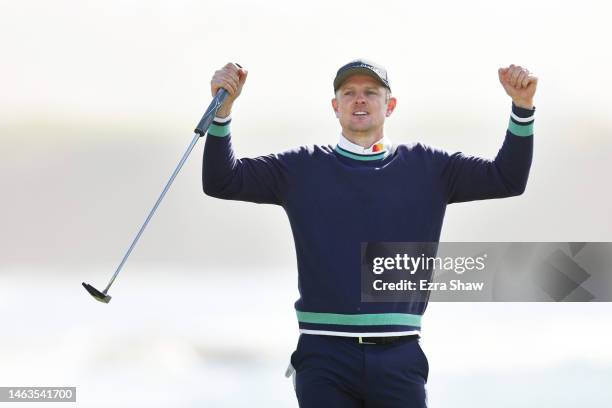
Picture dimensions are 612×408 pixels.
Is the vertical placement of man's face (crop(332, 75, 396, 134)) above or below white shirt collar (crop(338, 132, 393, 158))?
above

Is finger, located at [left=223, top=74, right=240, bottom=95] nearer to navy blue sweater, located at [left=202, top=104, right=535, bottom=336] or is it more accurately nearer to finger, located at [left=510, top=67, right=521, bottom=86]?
navy blue sweater, located at [left=202, top=104, right=535, bottom=336]

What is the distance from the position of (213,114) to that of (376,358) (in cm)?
103

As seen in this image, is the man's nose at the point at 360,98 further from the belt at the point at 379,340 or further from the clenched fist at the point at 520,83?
the belt at the point at 379,340

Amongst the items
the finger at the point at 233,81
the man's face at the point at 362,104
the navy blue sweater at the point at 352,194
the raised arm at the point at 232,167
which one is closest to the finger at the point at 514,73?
the navy blue sweater at the point at 352,194

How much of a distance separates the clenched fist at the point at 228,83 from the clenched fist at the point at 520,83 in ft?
3.08

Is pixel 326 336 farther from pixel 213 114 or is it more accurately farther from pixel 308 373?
pixel 213 114

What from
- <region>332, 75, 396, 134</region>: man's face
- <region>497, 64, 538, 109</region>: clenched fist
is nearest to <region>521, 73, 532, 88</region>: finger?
<region>497, 64, 538, 109</region>: clenched fist

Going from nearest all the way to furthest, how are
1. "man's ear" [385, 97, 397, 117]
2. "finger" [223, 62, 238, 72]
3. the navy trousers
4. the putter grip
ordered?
the navy trousers < the putter grip < "finger" [223, 62, 238, 72] < "man's ear" [385, 97, 397, 117]

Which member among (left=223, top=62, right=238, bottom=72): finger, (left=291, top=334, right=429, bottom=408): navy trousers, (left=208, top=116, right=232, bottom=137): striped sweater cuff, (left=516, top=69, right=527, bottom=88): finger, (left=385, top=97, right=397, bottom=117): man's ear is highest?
(left=516, top=69, right=527, bottom=88): finger

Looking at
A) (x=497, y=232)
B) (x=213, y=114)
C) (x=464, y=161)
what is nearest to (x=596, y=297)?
(x=497, y=232)

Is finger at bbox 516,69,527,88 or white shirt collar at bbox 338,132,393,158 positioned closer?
finger at bbox 516,69,527,88

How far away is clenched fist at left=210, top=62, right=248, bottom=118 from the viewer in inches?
166

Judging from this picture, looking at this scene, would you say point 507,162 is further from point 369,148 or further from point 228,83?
point 228,83

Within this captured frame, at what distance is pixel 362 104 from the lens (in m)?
4.34
